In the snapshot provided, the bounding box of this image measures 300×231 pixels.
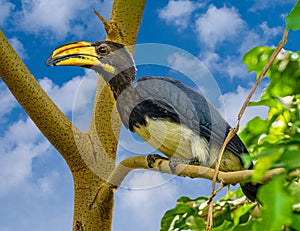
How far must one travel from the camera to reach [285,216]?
369mm

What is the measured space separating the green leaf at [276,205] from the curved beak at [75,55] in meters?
1.13

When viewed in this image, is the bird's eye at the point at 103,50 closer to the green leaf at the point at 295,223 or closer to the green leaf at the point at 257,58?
the green leaf at the point at 257,58

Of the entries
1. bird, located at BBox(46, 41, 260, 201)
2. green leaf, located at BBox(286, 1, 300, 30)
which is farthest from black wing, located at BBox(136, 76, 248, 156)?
green leaf, located at BBox(286, 1, 300, 30)

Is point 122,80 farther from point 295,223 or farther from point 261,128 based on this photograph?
point 295,223

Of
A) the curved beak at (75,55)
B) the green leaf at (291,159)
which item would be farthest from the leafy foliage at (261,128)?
the green leaf at (291,159)

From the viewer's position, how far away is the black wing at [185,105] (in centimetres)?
154

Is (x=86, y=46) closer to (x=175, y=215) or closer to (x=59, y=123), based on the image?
(x=59, y=123)

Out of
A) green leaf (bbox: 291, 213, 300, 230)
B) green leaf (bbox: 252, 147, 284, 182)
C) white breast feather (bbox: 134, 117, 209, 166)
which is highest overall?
white breast feather (bbox: 134, 117, 209, 166)

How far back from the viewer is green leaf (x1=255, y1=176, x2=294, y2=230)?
37 centimetres

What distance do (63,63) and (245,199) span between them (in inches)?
24.7

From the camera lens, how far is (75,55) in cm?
148

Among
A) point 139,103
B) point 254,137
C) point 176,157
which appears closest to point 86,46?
point 139,103

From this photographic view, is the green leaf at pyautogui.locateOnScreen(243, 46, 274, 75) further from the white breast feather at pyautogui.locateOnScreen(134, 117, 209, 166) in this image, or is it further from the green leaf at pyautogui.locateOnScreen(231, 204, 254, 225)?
the green leaf at pyautogui.locateOnScreen(231, 204, 254, 225)

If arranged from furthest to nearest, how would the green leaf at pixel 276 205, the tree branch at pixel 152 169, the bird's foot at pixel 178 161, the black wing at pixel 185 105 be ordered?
1. the black wing at pixel 185 105
2. the bird's foot at pixel 178 161
3. the tree branch at pixel 152 169
4. the green leaf at pixel 276 205
